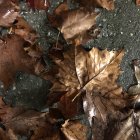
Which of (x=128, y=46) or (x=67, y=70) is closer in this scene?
(x=67, y=70)

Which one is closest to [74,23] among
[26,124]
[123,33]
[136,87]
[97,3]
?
[97,3]

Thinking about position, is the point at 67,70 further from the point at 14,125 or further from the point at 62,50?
the point at 14,125

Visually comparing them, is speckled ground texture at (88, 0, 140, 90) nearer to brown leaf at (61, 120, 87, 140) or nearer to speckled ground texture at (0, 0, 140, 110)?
speckled ground texture at (0, 0, 140, 110)

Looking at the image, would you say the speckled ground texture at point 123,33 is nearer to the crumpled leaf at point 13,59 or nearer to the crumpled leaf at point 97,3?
the crumpled leaf at point 97,3

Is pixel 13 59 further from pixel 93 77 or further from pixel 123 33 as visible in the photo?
pixel 123 33

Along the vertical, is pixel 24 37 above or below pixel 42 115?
above


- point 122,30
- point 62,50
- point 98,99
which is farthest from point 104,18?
point 98,99

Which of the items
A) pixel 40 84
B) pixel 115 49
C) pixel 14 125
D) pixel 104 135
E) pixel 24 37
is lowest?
pixel 104 135
